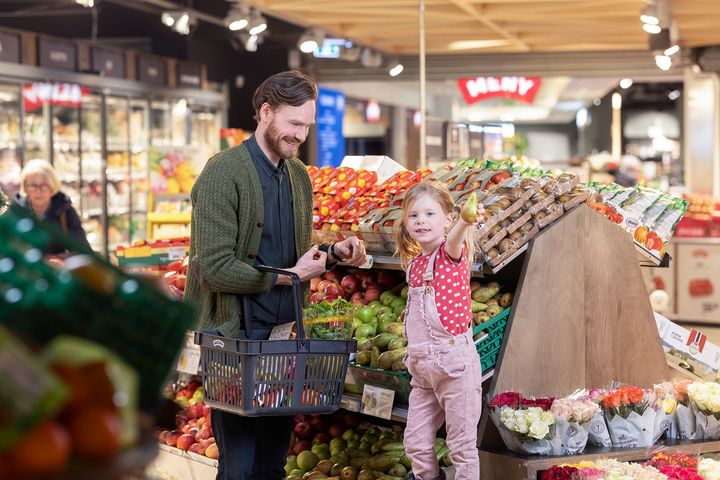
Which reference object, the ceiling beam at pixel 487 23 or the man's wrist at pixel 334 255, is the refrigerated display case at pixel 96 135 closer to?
the ceiling beam at pixel 487 23

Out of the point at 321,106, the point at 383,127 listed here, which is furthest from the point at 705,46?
the point at 383,127

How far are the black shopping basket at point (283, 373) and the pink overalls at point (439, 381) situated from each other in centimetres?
37

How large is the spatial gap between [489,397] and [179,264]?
2143 millimetres

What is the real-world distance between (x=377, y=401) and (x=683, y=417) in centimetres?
127

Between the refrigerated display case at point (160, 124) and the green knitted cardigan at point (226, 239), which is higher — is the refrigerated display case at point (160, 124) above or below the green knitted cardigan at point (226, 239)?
above

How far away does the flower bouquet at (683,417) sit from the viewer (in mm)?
4215

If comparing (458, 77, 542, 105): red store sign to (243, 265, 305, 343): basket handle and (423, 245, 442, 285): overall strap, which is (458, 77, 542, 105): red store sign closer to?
(423, 245, 442, 285): overall strap

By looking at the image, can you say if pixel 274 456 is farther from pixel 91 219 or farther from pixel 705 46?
pixel 705 46

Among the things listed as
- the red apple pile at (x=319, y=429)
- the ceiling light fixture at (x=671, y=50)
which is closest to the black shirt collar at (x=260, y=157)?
the red apple pile at (x=319, y=429)

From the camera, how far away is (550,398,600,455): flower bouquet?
3824 mm

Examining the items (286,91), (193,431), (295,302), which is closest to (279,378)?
(295,302)

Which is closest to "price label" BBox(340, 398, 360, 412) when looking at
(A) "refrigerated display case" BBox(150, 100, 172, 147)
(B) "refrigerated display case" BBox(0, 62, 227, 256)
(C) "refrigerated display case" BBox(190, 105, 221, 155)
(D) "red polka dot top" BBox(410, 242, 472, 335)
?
(D) "red polka dot top" BBox(410, 242, 472, 335)

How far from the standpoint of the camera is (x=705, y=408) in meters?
4.18

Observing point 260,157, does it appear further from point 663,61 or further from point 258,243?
point 663,61
